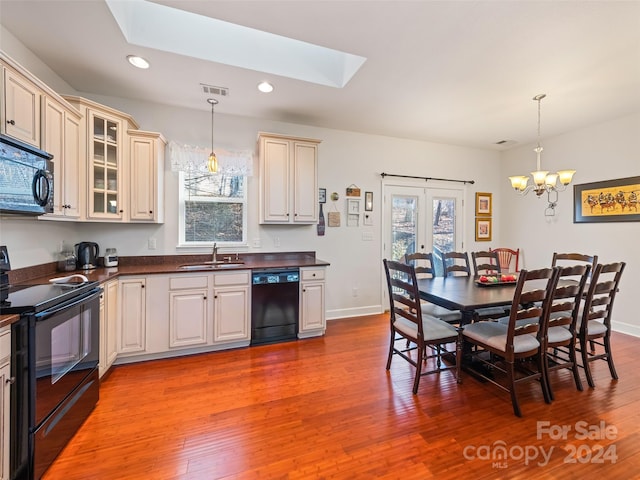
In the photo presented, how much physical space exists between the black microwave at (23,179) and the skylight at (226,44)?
1.10 m

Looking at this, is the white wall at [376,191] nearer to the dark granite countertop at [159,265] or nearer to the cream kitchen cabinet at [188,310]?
the dark granite countertop at [159,265]

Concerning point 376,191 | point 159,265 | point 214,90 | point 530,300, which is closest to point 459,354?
point 530,300

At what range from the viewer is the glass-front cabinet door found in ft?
8.84

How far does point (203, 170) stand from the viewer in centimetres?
354

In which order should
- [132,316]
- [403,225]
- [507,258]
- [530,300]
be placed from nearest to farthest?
[530,300] → [132,316] → [403,225] → [507,258]

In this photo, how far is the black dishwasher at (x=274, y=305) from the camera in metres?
3.17

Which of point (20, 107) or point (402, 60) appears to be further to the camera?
point (402, 60)

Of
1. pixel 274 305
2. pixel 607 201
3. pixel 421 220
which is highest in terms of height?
pixel 607 201

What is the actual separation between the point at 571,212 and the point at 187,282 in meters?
5.28

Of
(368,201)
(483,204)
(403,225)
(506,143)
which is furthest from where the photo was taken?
(483,204)

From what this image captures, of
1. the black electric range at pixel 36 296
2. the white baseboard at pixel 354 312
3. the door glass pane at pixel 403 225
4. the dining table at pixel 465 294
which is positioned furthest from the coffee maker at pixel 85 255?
the door glass pane at pixel 403 225

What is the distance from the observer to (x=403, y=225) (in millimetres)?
4648

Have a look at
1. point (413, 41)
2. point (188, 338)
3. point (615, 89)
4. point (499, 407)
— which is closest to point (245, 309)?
point (188, 338)

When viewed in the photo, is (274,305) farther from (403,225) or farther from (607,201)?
(607,201)
